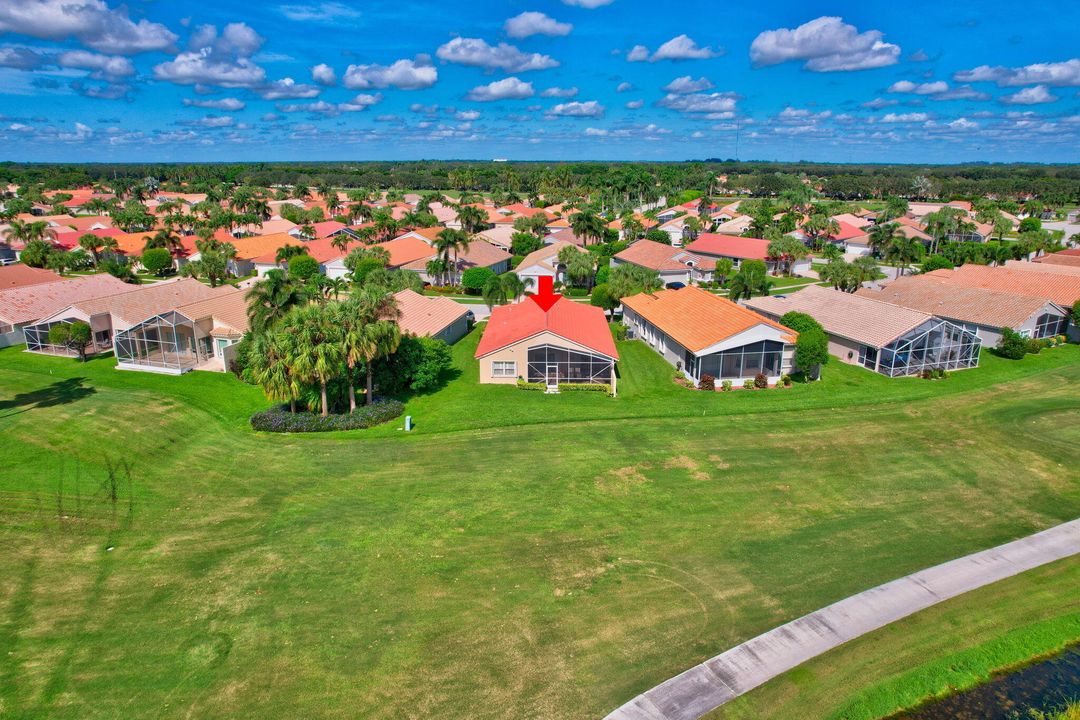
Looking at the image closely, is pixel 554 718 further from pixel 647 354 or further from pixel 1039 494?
pixel 647 354

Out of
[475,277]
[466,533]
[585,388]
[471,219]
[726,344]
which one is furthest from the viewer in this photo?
[471,219]

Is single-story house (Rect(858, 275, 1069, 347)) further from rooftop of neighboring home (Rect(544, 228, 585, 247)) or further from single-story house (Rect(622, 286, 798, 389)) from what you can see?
rooftop of neighboring home (Rect(544, 228, 585, 247))

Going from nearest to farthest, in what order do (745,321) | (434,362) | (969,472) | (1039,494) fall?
(1039,494) → (969,472) → (434,362) → (745,321)

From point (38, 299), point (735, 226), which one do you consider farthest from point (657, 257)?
point (38, 299)

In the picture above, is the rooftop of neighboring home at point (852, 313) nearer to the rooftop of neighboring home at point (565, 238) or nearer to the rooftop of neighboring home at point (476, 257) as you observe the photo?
the rooftop of neighboring home at point (476, 257)

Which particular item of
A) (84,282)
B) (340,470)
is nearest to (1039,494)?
(340,470)

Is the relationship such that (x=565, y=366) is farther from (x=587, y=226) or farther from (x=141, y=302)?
(x=587, y=226)

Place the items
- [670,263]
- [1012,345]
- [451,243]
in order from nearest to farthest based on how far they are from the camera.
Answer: [1012,345]
[451,243]
[670,263]
